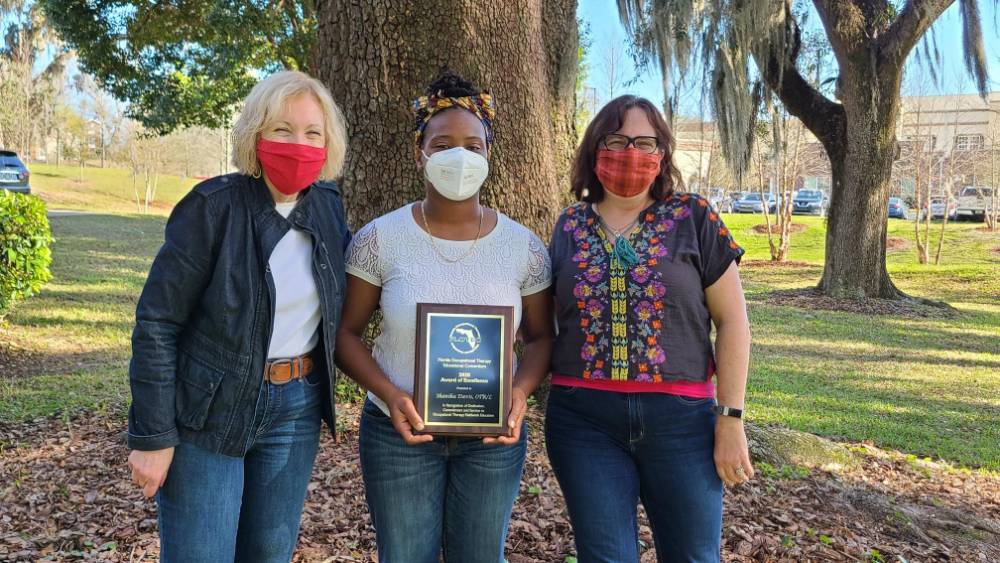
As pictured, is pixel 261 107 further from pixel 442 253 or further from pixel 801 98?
pixel 801 98

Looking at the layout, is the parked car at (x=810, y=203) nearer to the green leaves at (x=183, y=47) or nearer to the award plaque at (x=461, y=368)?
the green leaves at (x=183, y=47)

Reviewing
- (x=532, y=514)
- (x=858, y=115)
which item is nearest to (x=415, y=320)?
(x=532, y=514)

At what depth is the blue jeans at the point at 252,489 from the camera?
220 centimetres

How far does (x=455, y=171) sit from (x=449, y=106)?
245 millimetres

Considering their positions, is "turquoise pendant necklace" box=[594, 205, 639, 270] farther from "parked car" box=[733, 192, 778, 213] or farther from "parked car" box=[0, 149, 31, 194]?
"parked car" box=[733, 192, 778, 213]

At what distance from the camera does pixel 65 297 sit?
11.2 metres

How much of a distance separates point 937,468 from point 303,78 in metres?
5.84

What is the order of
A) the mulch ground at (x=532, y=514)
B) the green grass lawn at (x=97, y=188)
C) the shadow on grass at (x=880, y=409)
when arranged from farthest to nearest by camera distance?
the green grass lawn at (x=97, y=188) < the shadow on grass at (x=880, y=409) < the mulch ground at (x=532, y=514)

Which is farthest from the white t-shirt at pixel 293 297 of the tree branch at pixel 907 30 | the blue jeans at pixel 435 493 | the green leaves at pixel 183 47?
the tree branch at pixel 907 30

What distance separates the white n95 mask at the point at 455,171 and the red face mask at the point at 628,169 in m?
0.48

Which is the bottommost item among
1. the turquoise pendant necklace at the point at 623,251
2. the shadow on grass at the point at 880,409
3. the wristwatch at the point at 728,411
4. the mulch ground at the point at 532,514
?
the shadow on grass at the point at 880,409

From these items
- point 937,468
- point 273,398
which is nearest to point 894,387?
point 937,468

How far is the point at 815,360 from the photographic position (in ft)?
32.4

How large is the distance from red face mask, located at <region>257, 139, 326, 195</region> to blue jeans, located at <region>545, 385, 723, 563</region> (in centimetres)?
114
